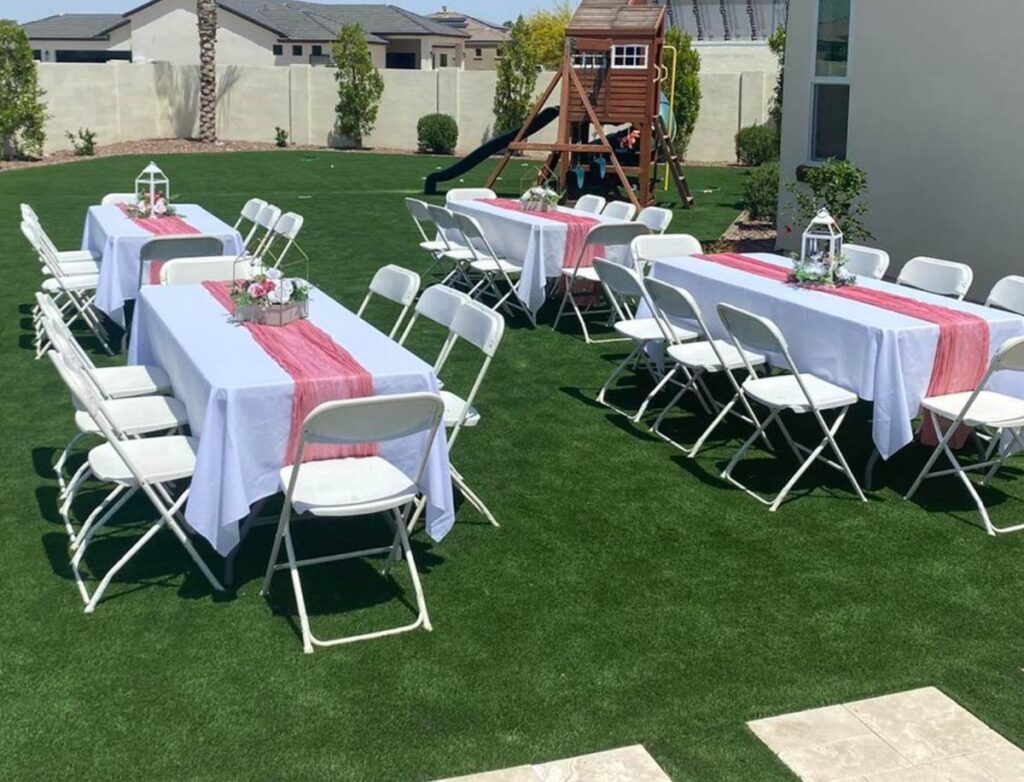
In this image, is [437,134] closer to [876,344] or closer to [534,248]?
[534,248]

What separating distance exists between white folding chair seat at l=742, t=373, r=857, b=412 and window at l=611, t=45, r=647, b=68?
35.1 ft

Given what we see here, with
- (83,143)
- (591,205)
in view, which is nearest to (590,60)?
(591,205)

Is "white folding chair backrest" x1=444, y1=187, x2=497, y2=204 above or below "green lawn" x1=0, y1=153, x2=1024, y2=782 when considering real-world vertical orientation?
above

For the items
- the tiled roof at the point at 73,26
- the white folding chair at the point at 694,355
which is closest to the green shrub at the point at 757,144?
the white folding chair at the point at 694,355

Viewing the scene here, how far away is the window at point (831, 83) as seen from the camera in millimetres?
10781

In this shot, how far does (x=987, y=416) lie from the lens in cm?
514

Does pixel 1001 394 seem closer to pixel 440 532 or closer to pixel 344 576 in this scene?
pixel 440 532

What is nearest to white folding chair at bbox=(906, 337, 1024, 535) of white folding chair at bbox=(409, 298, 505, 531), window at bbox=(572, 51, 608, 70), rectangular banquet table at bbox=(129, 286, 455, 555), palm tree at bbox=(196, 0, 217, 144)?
white folding chair at bbox=(409, 298, 505, 531)

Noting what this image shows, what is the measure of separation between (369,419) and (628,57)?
12679mm

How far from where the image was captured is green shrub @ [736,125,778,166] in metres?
22.0

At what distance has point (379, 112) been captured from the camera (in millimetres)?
26500

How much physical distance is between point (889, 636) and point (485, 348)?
6.33 feet

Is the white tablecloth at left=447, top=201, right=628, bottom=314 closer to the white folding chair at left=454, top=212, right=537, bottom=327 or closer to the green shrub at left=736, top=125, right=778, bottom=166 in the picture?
the white folding chair at left=454, top=212, right=537, bottom=327

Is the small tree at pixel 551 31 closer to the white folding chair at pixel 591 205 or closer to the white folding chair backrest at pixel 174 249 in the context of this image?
the white folding chair at pixel 591 205
